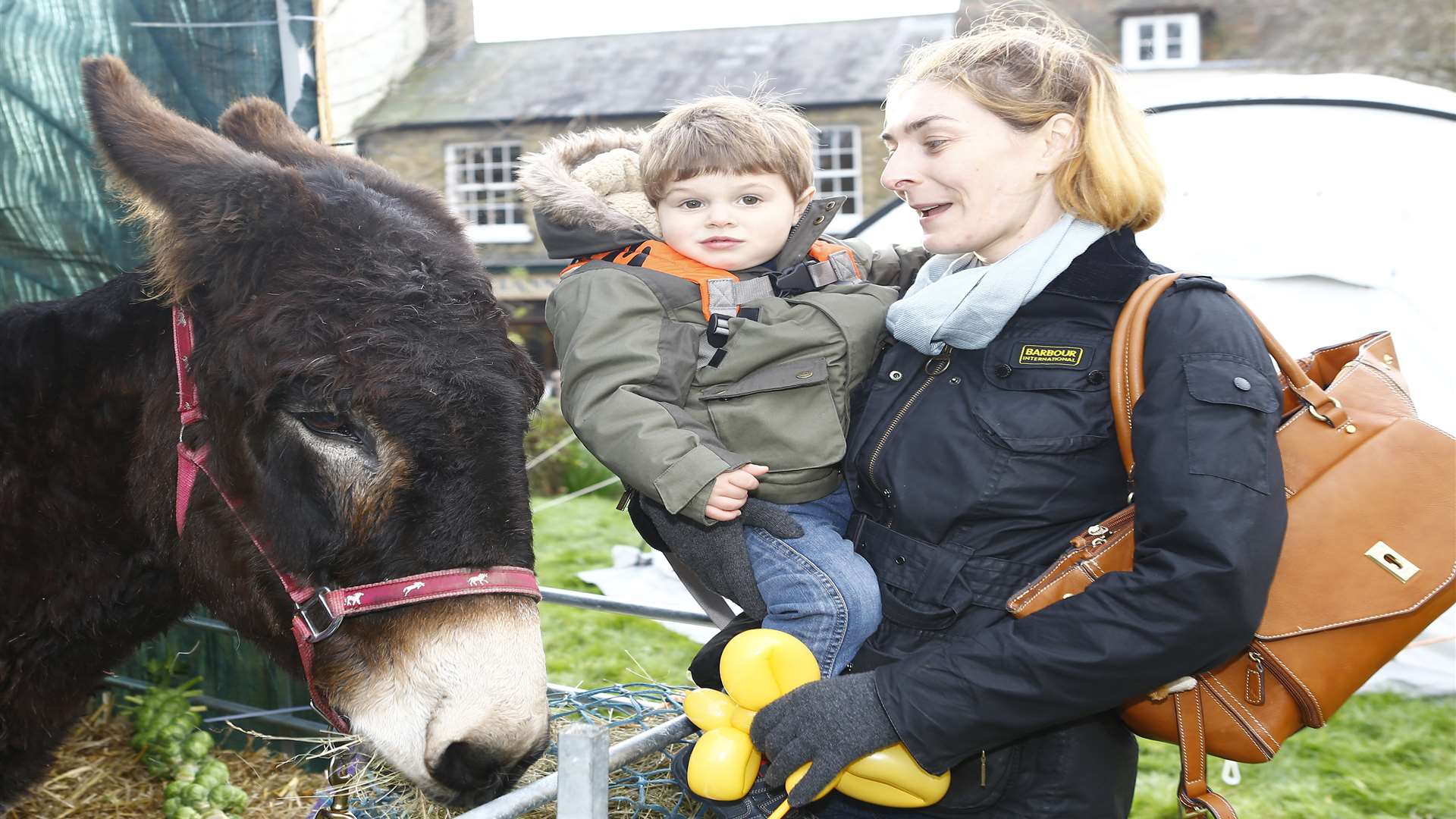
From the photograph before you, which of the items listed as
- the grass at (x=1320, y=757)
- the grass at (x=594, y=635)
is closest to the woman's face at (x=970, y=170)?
the grass at (x=1320, y=757)

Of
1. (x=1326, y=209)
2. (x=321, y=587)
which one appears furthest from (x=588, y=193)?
(x=1326, y=209)

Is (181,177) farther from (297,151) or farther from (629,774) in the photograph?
(629,774)

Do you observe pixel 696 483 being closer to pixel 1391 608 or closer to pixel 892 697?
pixel 892 697

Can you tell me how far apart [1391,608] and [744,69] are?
74.0 ft

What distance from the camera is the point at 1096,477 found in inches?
70.9

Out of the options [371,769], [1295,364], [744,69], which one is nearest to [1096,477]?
[1295,364]

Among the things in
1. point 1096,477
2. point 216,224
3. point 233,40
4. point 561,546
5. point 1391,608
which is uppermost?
point 233,40

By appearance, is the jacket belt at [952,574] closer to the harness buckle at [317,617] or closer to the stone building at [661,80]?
the harness buckle at [317,617]

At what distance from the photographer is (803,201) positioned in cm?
254

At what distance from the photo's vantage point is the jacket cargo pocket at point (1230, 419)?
5.08ft

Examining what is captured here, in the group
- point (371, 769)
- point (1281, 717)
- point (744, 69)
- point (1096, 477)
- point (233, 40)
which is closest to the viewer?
point (1281, 717)

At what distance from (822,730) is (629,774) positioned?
130 centimetres

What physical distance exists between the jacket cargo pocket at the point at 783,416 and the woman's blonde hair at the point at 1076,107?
0.62 metres

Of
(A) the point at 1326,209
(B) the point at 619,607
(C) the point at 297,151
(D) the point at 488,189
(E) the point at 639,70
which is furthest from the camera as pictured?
(E) the point at 639,70
